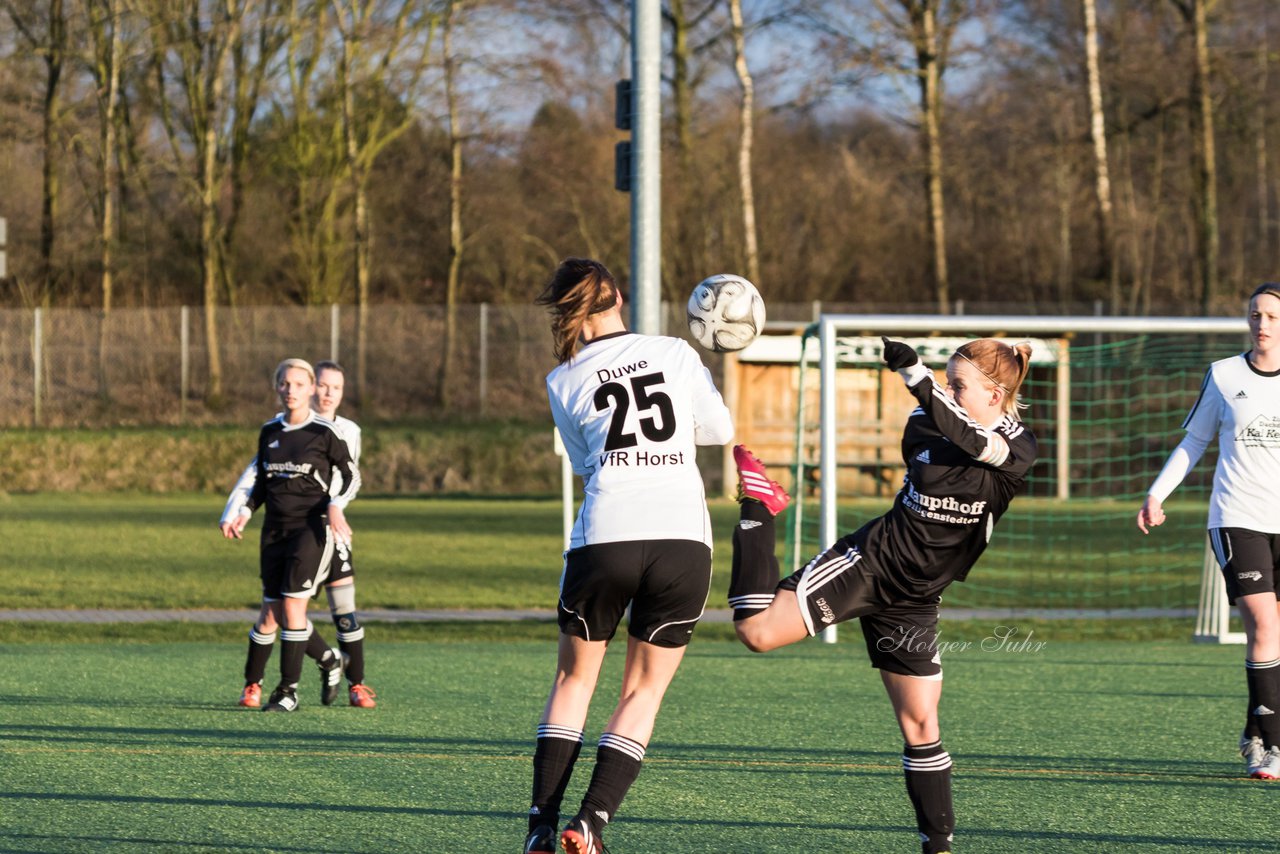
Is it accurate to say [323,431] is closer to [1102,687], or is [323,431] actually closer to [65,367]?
[1102,687]

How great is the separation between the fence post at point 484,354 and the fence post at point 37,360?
876cm

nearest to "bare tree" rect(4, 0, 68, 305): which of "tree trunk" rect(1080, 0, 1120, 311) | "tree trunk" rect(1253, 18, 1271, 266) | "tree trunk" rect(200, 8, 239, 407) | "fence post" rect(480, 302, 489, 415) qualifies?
"tree trunk" rect(200, 8, 239, 407)

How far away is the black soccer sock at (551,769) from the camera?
4.31 metres

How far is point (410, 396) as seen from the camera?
32688mm

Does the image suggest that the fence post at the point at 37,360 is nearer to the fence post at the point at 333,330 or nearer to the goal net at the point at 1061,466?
the fence post at the point at 333,330

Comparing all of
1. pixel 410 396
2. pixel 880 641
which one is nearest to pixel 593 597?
pixel 880 641

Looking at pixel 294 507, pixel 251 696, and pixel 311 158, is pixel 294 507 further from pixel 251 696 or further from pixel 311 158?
pixel 311 158

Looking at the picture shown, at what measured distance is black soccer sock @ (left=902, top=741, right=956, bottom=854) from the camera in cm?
450

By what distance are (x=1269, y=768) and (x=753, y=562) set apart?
2917 mm

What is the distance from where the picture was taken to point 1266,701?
20.8 ft

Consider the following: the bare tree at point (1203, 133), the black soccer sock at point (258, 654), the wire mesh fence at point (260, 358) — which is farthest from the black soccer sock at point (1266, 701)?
the bare tree at point (1203, 133)

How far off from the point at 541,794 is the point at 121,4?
31826 mm

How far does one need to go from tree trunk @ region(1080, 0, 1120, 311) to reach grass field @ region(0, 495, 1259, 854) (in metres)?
20.5

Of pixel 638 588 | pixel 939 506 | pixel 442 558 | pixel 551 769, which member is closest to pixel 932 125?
pixel 442 558
